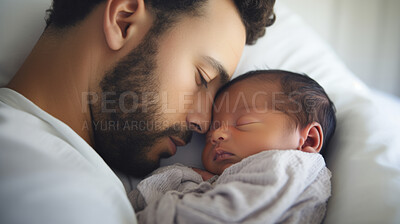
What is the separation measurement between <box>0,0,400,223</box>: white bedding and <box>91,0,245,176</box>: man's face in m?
0.19

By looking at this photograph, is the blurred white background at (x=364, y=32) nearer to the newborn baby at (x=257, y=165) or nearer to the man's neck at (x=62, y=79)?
the newborn baby at (x=257, y=165)

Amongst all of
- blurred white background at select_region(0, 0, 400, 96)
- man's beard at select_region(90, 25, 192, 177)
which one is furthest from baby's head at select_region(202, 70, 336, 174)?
blurred white background at select_region(0, 0, 400, 96)

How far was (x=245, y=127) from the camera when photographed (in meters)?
0.91

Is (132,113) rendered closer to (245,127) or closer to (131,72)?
(131,72)

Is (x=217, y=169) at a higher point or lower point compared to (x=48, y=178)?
lower

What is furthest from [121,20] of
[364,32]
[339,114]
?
[364,32]

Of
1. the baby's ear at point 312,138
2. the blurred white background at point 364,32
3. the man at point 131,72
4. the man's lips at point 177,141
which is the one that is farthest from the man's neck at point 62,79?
the blurred white background at point 364,32

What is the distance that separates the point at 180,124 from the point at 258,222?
413 mm

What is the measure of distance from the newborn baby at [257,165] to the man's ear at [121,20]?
36 centimetres

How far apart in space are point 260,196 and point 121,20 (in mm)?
638

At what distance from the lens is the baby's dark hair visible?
91 cm

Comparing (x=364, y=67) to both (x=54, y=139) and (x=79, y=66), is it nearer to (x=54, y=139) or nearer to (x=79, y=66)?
(x=79, y=66)

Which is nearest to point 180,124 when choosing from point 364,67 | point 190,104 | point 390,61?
point 190,104

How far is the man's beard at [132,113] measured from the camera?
898 millimetres
